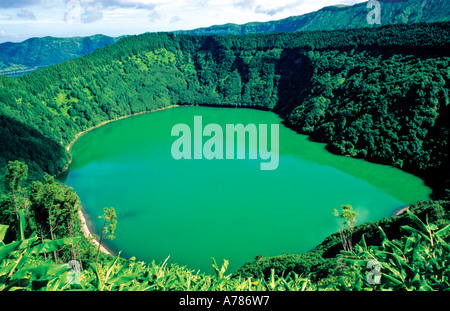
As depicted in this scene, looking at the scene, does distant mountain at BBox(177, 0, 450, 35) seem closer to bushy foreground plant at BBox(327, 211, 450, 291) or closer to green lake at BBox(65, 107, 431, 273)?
green lake at BBox(65, 107, 431, 273)

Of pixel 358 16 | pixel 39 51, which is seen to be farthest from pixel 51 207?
pixel 39 51

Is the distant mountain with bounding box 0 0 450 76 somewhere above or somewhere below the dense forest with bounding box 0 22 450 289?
above

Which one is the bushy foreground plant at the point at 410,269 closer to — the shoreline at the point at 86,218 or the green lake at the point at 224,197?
the green lake at the point at 224,197

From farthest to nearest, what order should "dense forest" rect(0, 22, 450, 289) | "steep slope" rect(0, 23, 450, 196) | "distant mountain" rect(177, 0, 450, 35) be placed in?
"distant mountain" rect(177, 0, 450, 35) → "steep slope" rect(0, 23, 450, 196) → "dense forest" rect(0, 22, 450, 289)

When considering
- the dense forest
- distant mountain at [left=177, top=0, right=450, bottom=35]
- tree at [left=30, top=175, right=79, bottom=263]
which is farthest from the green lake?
distant mountain at [left=177, top=0, right=450, bottom=35]
